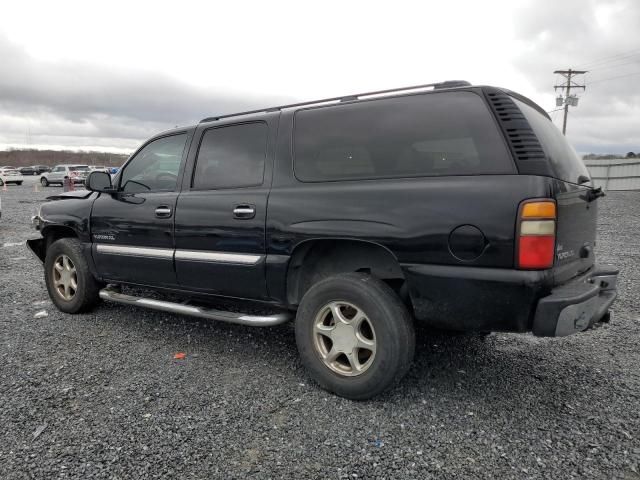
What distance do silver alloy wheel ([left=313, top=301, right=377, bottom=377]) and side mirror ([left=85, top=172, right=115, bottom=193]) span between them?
2529 millimetres

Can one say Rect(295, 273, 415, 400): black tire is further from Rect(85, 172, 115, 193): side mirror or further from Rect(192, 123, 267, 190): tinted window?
Rect(85, 172, 115, 193): side mirror

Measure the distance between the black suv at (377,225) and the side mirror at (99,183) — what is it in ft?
1.44

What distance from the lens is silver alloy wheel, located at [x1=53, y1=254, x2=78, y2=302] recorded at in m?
4.72

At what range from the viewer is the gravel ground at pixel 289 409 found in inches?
92.1

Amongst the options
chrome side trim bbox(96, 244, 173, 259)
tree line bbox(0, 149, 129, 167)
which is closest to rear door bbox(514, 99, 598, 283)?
chrome side trim bbox(96, 244, 173, 259)

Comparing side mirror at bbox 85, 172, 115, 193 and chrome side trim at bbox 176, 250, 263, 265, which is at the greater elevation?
side mirror at bbox 85, 172, 115, 193

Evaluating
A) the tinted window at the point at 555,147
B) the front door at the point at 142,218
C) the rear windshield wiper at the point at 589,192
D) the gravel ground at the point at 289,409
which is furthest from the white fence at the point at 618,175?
the front door at the point at 142,218

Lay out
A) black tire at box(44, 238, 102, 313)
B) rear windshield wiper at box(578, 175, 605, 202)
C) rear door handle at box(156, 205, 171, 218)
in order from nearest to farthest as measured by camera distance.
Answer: rear windshield wiper at box(578, 175, 605, 202) → rear door handle at box(156, 205, 171, 218) → black tire at box(44, 238, 102, 313)

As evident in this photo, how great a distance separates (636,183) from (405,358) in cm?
3074

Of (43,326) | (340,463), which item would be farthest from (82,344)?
(340,463)

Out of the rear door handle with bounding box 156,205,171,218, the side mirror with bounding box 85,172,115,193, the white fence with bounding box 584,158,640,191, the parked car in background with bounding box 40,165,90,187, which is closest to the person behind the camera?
the rear door handle with bounding box 156,205,171,218

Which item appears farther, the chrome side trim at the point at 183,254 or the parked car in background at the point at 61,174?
the parked car in background at the point at 61,174

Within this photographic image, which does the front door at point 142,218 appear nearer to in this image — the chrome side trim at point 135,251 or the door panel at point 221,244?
the chrome side trim at point 135,251

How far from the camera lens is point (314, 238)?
120 inches
